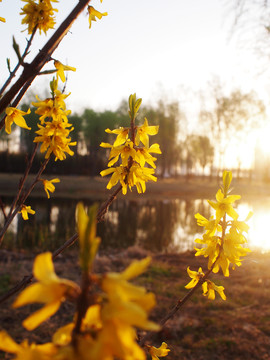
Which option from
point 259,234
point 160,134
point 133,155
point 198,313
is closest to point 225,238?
point 133,155

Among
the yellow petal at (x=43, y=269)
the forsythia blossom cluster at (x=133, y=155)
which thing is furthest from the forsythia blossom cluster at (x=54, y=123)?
the yellow petal at (x=43, y=269)

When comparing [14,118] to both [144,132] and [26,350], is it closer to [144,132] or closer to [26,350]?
[144,132]

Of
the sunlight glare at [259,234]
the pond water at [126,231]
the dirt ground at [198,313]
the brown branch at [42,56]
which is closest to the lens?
the brown branch at [42,56]

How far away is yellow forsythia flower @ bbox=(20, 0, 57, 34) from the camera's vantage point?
56.0 inches

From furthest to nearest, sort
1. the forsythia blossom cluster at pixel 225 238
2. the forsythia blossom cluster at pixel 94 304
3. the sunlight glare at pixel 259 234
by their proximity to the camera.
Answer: the sunlight glare at pixel 259 234, the forsythia blossom cluster at pixel 225 238, the forsythia blossom cluster at pixel 94 304

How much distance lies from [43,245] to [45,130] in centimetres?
843

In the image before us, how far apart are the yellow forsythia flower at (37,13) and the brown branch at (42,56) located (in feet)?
1.51

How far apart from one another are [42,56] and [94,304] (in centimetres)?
80

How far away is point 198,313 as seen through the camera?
16.7ft

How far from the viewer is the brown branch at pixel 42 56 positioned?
1001 millimetres

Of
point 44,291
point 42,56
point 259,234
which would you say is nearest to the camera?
point 44,291

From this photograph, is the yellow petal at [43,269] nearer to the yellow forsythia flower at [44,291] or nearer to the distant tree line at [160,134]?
the yellow forsythia flower at [44,291]

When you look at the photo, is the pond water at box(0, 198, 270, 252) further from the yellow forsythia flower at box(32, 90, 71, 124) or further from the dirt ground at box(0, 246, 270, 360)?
the yellow forsythia flower at box(32, 90, 71, 124)

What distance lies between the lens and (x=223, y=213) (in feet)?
3.96
